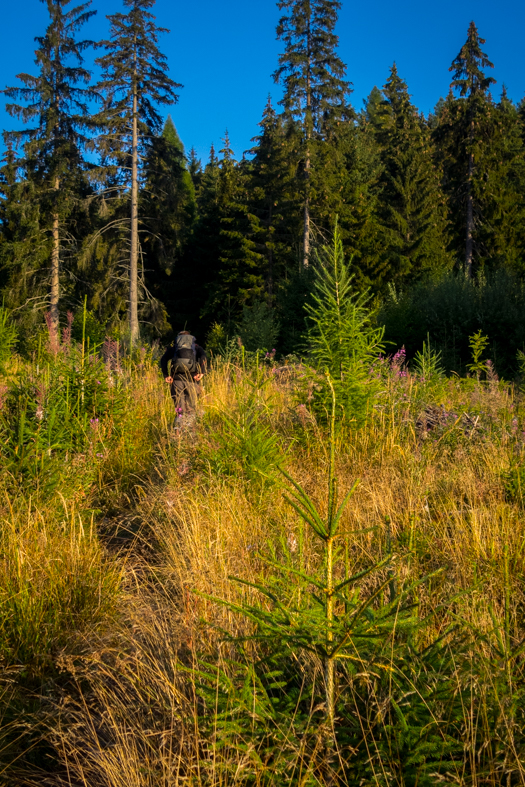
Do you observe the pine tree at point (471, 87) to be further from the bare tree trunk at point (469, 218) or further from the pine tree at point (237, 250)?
the pine tree at point (237, 250)

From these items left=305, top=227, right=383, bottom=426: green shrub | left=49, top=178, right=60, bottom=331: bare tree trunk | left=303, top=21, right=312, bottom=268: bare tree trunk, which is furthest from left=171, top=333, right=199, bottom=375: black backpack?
left=303, top=21, right=312, bottom=268: bare tree trunk

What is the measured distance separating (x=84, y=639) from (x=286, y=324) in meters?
17.9

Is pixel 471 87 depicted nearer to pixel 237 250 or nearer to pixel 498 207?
pixel 498 207

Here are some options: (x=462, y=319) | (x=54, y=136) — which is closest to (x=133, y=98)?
(x=54, y=136)

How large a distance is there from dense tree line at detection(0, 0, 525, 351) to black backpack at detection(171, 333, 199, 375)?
1010 cm

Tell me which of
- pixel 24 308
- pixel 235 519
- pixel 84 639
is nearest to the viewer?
pixel 84 639

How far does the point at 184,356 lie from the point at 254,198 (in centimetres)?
2763

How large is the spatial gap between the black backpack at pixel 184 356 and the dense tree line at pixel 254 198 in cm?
1010

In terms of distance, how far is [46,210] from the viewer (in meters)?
22.0

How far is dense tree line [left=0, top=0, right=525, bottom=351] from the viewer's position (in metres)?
21.5

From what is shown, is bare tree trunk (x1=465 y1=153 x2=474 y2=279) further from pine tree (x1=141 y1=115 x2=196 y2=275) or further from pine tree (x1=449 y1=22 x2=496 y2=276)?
pine tree (x1=141 y1=115 x2=196 y2=275)

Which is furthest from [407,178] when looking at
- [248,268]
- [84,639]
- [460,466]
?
[84,639]

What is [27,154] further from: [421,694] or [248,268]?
[421,694]

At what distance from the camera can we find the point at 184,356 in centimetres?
664
